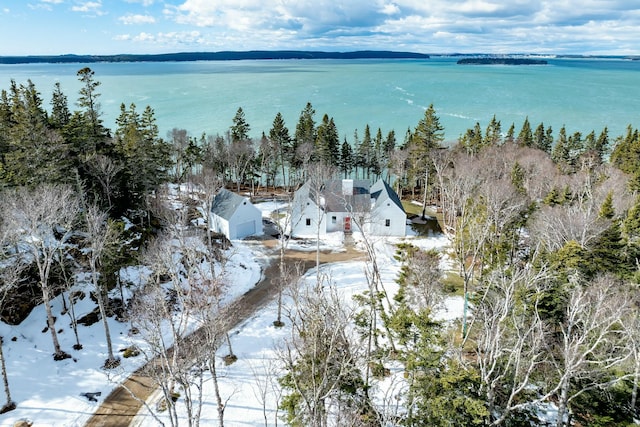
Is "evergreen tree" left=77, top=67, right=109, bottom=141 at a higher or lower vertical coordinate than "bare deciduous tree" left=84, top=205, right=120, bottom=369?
higher

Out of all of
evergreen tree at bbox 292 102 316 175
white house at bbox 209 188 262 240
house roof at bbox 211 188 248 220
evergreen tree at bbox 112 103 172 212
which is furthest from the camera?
evergreen tree at bbox 292 102 316 175

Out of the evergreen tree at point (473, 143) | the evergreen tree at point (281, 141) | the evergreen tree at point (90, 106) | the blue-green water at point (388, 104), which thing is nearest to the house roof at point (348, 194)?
the evergreen tree at point (281, 141)

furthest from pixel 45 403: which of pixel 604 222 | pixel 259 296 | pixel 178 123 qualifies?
pixel 178 123

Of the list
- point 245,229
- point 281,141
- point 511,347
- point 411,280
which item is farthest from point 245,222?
point 511,347

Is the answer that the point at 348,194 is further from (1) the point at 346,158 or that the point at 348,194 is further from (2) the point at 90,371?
(2) the point at 90,371

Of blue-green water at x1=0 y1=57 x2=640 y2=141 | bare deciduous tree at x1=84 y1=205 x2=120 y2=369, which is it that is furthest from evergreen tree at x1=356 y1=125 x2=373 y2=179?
bare deciduous tree at x1=84 y1=205 x2=120 y2=369

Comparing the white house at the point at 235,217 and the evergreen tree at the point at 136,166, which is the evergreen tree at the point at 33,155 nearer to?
the evergreen tree at the point at 136,166

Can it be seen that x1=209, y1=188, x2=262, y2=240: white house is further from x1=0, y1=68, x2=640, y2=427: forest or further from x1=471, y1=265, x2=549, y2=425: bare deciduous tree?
x1=471, y1=265, x2=549, y2=425: bare deciduous tree
